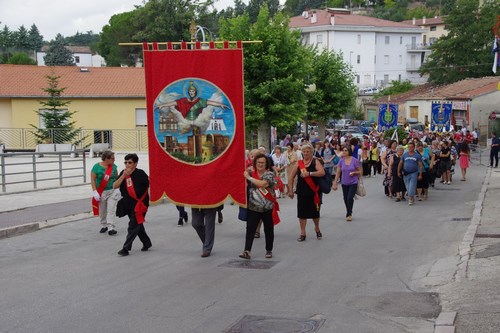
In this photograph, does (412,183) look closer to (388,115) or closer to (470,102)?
(388,115)

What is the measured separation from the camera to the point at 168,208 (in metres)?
18.2

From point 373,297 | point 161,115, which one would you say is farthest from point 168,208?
point 373,297

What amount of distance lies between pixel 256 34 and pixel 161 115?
20906mm

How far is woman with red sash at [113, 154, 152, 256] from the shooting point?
11.3 meters

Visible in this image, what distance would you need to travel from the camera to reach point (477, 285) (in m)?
8.71

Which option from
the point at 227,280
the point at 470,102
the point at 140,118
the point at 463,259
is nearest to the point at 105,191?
the point at 227,280

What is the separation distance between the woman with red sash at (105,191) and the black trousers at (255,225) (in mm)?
3734

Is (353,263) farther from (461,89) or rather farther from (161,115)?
(461,89)

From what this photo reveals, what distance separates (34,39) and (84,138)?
278ft

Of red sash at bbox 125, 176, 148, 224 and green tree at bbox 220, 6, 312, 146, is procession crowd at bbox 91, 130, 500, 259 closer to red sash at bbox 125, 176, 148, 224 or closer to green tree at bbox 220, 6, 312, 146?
red sash at bbox 125, 176, 148, 224

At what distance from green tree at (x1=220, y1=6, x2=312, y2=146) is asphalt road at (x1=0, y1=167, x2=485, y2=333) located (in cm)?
1642

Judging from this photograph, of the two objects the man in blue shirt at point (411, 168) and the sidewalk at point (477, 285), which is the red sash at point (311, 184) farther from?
the man in blue shirt at point (411, 168)

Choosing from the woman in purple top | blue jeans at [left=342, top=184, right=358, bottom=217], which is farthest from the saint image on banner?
blue jeans at [left=342, top=184, right=358, bottom=217]

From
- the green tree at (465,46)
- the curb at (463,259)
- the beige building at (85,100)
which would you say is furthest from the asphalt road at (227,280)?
the green tree at (465,46)
